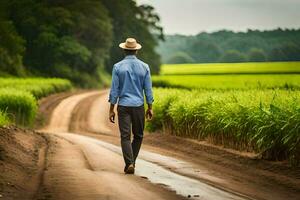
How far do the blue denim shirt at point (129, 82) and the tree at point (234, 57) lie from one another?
47.2 m

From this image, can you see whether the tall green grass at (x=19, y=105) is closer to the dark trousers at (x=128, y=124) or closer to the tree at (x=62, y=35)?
the dark trousers at (x=128, y=124)

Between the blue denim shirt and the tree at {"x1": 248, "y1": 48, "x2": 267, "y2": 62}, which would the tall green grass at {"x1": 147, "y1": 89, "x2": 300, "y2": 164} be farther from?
the tree at {"x1": 248, "y1": 48, "x2": 267, "y2": 62}

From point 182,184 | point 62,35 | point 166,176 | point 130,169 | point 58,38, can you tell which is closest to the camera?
point 182,184

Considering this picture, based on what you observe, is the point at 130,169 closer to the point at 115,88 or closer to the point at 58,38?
the point at 115,88

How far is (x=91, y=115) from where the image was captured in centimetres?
4462

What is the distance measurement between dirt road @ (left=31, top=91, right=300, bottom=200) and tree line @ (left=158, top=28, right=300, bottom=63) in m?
23.3

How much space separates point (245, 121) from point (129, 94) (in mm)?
4191

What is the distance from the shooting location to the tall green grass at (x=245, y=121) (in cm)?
1305

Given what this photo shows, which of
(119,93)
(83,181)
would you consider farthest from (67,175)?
(119,93)

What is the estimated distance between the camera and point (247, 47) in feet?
202

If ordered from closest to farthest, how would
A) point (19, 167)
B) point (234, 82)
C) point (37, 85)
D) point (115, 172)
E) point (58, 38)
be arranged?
point (115, 172)
point (19, 167)
point (234, 82)
point (37, 85)
point (58, 38)

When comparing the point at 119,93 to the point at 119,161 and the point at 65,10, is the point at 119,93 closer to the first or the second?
the point at 119,161

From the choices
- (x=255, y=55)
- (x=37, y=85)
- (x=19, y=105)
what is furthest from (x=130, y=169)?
(x=255, y=55)

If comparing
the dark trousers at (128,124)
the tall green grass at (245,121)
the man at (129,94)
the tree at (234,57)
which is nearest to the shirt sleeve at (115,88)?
the man at (129,94)
